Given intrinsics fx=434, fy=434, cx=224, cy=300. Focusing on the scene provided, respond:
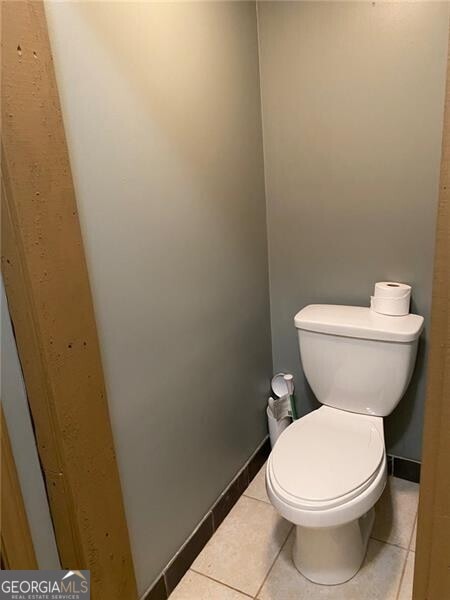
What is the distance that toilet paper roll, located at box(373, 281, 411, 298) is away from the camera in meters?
1.55

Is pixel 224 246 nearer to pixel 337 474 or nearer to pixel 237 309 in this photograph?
pixel 237 309

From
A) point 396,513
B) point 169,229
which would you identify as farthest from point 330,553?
point 169,229

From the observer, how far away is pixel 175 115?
1.26m

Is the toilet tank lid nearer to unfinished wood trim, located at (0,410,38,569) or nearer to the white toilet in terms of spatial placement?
the white toilet

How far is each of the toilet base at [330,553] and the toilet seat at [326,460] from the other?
0.20 meters

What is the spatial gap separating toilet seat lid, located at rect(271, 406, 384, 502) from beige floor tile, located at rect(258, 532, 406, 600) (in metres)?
0.41

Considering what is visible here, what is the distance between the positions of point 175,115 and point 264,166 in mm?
605

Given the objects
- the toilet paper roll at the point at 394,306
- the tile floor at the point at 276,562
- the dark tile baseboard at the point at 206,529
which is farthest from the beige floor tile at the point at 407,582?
the toilet paper roll at the point at 394,306

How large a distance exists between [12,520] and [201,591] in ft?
2.58

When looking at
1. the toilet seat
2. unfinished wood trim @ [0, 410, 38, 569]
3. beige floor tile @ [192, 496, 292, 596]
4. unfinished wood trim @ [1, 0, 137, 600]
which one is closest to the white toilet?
the toilet seat

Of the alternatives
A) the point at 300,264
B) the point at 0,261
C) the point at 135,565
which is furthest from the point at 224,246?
the point at 135,565

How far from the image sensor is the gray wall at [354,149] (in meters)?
1.45

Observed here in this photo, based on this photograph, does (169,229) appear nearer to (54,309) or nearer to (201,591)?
(54,309)

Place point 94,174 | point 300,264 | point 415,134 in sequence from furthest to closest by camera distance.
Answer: point 300,264, point 415,134, point 94,174
